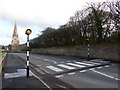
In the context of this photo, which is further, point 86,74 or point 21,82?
point 86,74

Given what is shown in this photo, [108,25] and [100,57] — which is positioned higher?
[108,25]

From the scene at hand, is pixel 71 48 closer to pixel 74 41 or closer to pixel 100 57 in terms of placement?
pixel 74 41

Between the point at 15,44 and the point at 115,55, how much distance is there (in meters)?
137

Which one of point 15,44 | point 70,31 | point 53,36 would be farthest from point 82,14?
point 15,44

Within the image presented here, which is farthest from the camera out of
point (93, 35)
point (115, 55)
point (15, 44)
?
point (15, 44)

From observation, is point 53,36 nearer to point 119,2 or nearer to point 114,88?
point 119,2

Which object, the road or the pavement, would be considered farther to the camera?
the road

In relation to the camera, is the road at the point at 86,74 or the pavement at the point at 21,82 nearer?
the pavement at the point at 21,82

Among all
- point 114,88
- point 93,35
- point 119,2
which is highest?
point 119,2

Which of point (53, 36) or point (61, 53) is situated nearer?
point (61, 53)

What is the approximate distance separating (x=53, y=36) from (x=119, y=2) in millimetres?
43150

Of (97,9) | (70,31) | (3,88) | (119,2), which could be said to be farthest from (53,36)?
(3,88)

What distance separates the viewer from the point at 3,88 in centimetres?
1195

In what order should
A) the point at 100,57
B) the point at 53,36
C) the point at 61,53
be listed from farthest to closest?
the point at 53,36 → the point at 61,53 → the point at 100,57
